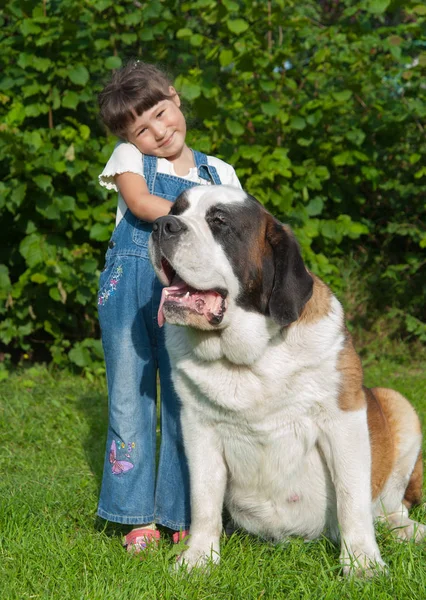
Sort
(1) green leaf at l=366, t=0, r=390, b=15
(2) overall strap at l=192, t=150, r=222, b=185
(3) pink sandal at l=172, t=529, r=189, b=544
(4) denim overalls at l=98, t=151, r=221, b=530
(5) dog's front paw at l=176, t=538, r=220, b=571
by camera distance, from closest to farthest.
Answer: (5) dog's front paw at l=176, t=538, r=220, b=571
(3) pink sandal at l=172, t=529, r=189, b=544
(4) denim overalls at l=98, t=151, r=221, b=530
(2) overall strap at l=192, t=150, r=222, b=185
(1) green leaf at l=366, t=0, r=390, b=15

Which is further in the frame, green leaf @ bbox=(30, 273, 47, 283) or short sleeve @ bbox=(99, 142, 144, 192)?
green leaf @ bbox=(30, 273, 47, 283)

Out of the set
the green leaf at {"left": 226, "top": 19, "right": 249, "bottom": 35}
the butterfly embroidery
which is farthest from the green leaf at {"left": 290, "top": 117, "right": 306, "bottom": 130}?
the butterfly embroidery

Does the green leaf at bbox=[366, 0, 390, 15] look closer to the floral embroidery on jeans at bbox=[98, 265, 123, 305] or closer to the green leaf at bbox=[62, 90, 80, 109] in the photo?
the green leaf at bbox=[62, 90, 80, 109]

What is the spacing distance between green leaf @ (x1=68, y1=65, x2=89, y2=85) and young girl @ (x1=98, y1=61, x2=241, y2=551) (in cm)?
224

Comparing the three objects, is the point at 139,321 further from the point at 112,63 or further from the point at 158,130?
the point at 112,63

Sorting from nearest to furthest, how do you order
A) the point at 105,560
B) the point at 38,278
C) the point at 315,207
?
the point at 105,560, the point at 38,278, the point at 315,207

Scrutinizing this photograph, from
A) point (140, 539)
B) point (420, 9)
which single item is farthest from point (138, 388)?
point (420, 9)

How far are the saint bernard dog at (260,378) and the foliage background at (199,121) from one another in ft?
9.49

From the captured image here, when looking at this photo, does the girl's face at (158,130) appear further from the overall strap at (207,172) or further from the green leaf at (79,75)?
the green leaf at (79,75)

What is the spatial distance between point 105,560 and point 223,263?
1.23 metres

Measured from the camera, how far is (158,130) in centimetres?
342

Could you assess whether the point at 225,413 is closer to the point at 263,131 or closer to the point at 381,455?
the point at 381,455

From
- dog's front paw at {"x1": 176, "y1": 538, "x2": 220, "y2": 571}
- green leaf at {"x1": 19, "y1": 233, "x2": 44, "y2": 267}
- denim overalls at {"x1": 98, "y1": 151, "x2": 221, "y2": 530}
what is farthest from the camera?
green leaf at {"x1": 19, "y1": 233, "x2": 44, "y2": 267}

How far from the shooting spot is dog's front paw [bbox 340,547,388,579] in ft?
9.18
